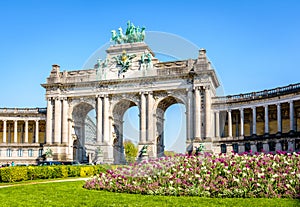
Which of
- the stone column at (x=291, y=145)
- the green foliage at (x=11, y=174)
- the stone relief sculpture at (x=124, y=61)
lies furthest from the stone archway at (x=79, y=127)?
the green foliage at (x=11, y=174)

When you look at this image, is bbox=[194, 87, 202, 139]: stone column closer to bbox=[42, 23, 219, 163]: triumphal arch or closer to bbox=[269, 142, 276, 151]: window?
bbox=[42, 23, 219, 163]: triumphal arch

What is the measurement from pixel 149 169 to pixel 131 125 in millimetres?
25665

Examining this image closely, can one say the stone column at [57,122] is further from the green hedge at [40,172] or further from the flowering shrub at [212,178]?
the flowering shrub at [212,178]

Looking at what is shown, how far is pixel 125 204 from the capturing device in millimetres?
18969

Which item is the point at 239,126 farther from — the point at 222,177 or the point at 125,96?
the point at 222,177

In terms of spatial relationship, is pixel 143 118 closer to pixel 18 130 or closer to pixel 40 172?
pixel 18 130

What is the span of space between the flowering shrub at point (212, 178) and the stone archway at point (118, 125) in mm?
48553

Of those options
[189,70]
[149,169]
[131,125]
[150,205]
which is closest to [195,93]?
[189,70]

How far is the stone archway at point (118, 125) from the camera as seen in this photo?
253 feet

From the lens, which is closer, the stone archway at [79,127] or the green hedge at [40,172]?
the green hedge at [40,172]

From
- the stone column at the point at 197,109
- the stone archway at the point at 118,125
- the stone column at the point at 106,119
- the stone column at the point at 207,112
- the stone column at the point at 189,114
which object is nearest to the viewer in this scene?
the stone column at the point at 207,112

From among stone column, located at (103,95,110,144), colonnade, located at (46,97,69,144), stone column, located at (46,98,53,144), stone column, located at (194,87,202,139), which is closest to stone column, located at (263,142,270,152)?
stone column, located at (194,87,202,139)

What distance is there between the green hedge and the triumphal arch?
27.5m

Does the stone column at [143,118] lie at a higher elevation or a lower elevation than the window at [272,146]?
higher
